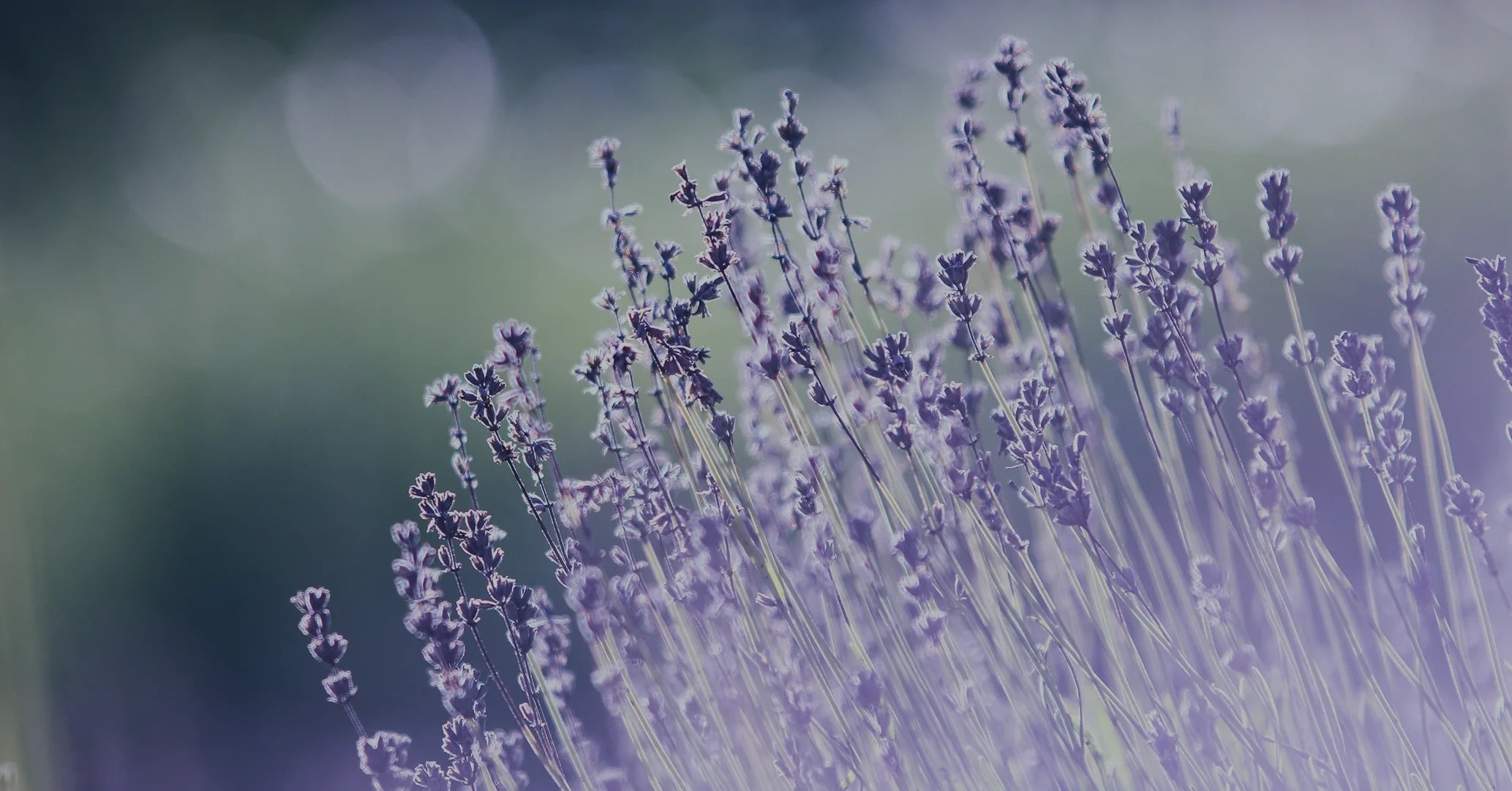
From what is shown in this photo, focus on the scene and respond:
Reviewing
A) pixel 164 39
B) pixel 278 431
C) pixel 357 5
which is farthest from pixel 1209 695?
pixel 357 5

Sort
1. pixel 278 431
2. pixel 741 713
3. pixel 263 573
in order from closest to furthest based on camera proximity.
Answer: pixel 741 713, pixel 263 573, pixel 278 431

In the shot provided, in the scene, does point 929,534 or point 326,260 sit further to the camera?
point 326,260

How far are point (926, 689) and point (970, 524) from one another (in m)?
0.22

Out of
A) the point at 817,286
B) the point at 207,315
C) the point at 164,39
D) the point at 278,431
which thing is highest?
the point at 164,39

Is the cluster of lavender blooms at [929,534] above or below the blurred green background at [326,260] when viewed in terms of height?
below

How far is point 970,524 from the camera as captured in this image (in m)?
1.21

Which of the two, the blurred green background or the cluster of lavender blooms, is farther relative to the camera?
the blurred green background

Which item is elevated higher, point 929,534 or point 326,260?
point 326,260

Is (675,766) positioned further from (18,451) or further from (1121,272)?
(18,451)

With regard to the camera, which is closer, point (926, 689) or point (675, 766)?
point (926, 689)

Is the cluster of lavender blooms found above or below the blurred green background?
below

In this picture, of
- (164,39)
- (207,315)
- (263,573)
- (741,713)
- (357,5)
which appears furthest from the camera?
(357,5)

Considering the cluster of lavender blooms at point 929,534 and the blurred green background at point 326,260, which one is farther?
the blurred green background at point 326,260

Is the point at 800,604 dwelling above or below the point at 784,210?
below
